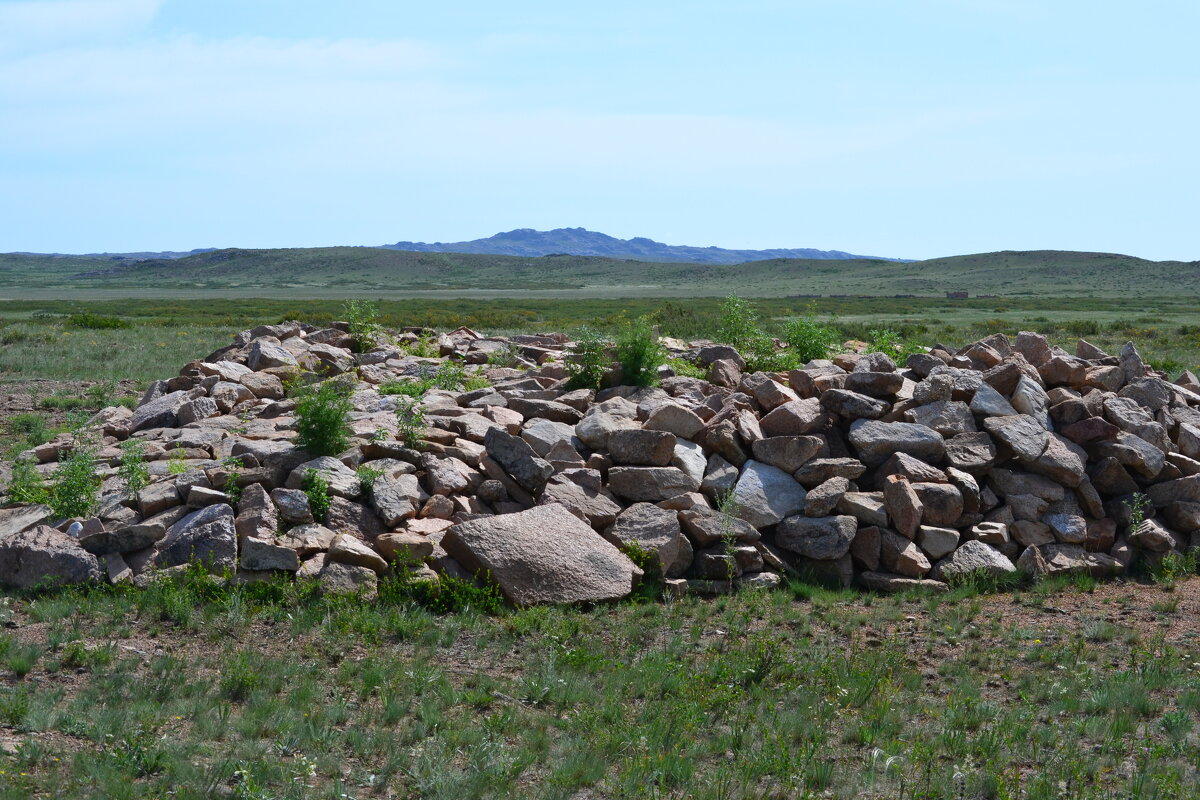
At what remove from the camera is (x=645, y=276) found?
178125mm

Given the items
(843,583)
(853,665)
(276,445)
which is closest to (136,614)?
(276,445)

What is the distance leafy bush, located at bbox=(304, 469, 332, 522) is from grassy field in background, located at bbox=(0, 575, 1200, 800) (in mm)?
958

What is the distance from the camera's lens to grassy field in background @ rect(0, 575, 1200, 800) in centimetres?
528

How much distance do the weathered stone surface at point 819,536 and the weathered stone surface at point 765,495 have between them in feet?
0.60

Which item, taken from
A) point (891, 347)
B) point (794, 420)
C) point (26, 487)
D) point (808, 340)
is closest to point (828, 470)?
point (794, 420)

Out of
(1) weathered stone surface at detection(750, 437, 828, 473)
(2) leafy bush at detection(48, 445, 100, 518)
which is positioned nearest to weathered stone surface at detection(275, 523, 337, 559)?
(2) leafy bush at detection(48, 445, 100, 518)

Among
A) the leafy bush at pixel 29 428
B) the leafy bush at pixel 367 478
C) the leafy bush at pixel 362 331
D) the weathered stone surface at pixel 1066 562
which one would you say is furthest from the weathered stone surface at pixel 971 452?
the leafy bush at pixel 29 428

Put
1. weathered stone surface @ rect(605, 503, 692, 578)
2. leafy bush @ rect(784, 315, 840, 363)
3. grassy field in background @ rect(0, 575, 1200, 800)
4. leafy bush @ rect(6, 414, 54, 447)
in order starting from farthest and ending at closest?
leafy bush @ rect(784, 315, 840, 363) < leafy bush @ rect(6, 414, 54, 447) < weathered stone surface @ rect(605, 503, 692, 578) < grassy field in background @ rect(0, 575, 1200, 800)

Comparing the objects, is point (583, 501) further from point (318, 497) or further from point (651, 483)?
point (318, 497)

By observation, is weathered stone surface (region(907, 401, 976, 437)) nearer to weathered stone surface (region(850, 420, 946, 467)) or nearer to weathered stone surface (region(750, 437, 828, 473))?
weathered stone surface (region(850, 420, 946, 467))

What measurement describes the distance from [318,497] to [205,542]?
1005 mm

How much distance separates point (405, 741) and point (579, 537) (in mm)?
3226

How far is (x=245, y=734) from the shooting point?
18.8 feet

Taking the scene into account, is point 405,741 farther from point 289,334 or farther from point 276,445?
point 289,334
